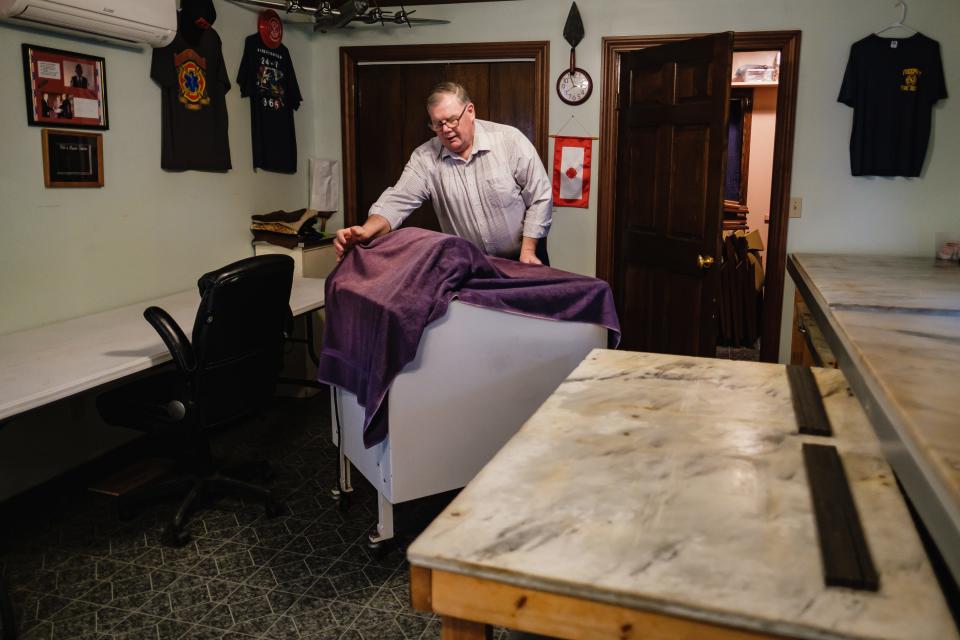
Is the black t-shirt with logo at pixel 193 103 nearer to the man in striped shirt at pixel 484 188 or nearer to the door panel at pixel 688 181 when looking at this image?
the man in striped shirt at pixel 484 188

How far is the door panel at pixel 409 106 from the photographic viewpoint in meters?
4.66

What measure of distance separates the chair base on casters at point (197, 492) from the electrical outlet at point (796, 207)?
3.13m

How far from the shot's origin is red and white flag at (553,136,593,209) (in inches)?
181

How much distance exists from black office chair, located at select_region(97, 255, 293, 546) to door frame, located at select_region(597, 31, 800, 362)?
7.47 feet

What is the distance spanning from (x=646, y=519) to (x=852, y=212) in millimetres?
3752

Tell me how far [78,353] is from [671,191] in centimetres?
269

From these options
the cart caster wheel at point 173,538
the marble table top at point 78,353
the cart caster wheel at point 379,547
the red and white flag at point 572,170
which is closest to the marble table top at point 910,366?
the cart caster wheel at point 379,547

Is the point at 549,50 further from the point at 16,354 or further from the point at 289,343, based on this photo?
the point at 16,354

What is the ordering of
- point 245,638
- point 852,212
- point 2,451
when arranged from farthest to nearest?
point 852,212, point 2,451, point 245,638

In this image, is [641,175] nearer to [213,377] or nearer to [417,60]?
[417,60]

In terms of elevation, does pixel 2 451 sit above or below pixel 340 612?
above

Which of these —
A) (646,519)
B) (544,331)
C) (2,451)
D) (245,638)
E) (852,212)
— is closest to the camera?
(646,519)

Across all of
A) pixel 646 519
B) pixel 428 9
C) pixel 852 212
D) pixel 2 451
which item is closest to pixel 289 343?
pixel 2 451

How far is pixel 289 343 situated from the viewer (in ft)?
14.6
